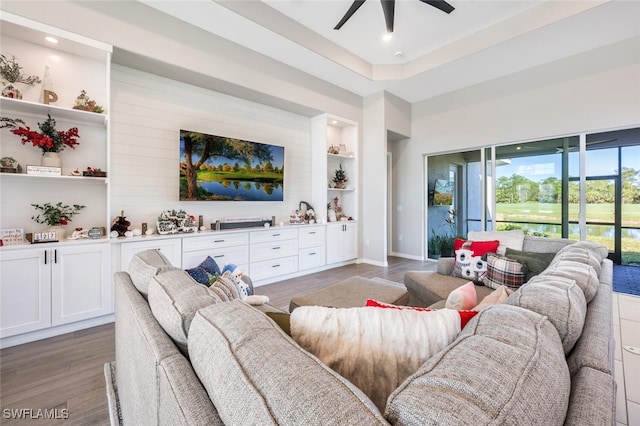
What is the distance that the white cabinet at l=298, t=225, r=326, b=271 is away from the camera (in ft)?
14.5

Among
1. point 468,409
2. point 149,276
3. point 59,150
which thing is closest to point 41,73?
point 59,150

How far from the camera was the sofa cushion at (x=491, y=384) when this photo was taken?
0.43m

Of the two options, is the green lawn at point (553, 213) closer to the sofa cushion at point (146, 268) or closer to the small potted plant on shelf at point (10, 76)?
the sofa cushion at point (146, 268)

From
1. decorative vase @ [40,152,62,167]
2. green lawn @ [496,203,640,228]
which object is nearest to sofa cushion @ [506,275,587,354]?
decorative vase @ [40,152,62,167]

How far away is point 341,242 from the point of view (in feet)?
16.4

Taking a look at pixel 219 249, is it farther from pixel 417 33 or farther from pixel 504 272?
pixel 417 33

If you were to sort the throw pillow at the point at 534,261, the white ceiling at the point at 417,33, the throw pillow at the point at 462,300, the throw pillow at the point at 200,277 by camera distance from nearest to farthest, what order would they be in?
the throw pillow at the point at 462,300, the throw pillow at the point at 200,277, the throw pillow at the point at 534,261, the white ceiling at the point at 417,33

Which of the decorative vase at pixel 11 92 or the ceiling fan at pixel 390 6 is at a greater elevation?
the ceiling fan at pixel 390 6

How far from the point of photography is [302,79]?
434 cm

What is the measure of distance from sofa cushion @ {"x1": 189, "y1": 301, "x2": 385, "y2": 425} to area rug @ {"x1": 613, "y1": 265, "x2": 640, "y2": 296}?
495 centimetres

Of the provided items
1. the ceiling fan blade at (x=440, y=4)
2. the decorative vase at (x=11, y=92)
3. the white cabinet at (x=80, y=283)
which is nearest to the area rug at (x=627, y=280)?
the ceiling fan blade at (x=440, y=4)

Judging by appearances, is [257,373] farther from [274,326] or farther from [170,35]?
[170,35]

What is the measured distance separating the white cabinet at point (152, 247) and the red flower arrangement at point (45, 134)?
3.68ft

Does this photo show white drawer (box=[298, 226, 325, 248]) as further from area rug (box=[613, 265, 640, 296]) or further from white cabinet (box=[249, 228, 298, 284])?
area rug (box=[613, 265, 640, 296])
